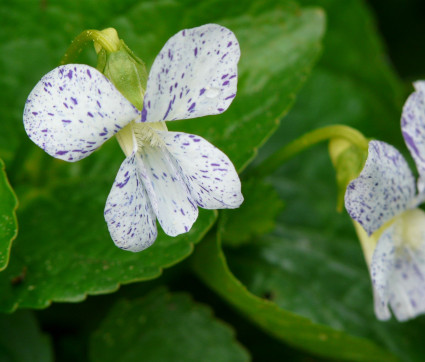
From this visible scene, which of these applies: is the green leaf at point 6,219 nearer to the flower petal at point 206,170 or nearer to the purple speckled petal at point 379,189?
the flower petal at point 206,170

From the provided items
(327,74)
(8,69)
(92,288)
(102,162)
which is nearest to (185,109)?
(92,288)

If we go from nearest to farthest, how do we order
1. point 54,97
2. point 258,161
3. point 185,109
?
point 54,97, point 185,109, point 258,161

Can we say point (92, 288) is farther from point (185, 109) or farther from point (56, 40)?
point (56, 40)

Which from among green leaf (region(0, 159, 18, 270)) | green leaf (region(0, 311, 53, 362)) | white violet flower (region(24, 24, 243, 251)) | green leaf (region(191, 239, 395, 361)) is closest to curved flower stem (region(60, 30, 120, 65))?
white violet flower (region(24, 24, 243, 251))

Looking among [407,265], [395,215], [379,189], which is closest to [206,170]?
[379,189]

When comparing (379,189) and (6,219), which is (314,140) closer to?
(379,189)

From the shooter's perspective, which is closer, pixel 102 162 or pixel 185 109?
pixel 185 109

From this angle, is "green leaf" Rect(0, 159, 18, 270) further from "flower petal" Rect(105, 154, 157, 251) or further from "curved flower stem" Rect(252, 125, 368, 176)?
"curved flower stem" Rect(252, 125, 368, 176)
